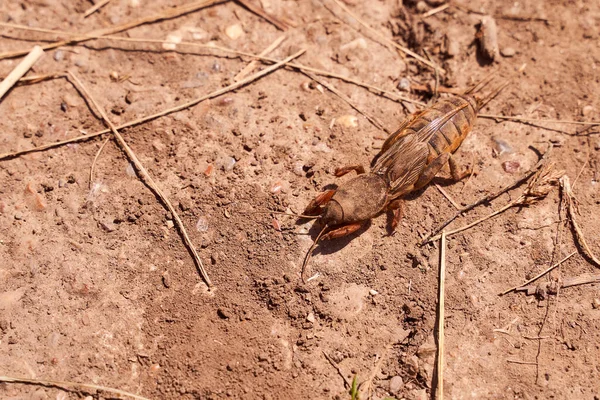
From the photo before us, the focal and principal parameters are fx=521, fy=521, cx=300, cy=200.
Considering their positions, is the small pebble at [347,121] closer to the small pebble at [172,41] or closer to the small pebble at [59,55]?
the small pebble at [172,41]

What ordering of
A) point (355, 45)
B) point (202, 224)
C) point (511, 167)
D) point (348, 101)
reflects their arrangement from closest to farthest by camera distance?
point (202, 224) < point (511, 167) < point (348, 101) < point (355, 45)

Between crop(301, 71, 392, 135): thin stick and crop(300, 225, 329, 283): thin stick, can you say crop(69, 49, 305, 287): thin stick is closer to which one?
crop(301, 71, 392, 135): thin stick

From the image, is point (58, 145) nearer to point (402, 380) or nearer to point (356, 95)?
point (356, 95)

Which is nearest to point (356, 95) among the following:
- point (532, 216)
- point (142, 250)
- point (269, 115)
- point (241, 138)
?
point (269, 115)

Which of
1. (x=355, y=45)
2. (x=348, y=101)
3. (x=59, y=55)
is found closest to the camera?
(x=348, y=101)

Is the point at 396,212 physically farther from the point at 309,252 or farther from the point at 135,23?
the point at 135,23

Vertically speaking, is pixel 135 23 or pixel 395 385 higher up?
pixel 135 23

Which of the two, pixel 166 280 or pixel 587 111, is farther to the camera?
pixel 587 111

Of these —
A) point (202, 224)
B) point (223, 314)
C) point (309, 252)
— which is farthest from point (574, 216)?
point (202, 224)
